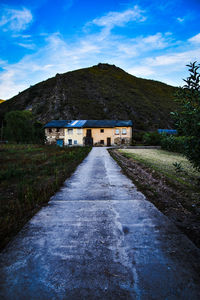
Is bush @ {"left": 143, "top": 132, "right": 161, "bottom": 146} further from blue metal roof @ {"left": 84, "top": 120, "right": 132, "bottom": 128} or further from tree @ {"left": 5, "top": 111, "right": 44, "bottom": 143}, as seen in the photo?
tree @ {"left": 5, "top": 111, "right": 44, "bottom": 143}

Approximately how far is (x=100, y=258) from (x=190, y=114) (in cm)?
344

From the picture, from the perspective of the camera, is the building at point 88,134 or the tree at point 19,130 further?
the tree at point 19,130

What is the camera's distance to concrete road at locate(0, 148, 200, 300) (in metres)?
1.63

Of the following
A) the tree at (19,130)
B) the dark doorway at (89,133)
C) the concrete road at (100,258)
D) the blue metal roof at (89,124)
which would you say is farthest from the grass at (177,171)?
the tree at (19,130)

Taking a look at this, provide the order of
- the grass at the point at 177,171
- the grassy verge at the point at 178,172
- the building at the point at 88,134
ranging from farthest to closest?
the building at the point at 88,134
the grass at the point at 177,171
the grassy verge at the point at 178,172

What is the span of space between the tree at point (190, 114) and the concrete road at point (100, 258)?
6.16 feet

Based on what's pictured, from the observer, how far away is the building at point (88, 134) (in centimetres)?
4028

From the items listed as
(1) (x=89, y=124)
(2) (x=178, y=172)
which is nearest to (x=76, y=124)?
(1) (x=89, y=124)

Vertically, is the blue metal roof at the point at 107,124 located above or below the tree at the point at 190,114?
above

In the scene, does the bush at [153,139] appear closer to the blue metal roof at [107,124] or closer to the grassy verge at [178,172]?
the blue metal roof at [107,124]

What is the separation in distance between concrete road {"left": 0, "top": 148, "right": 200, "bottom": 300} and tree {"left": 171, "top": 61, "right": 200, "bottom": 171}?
188cm

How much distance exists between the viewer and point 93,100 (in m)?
77.8

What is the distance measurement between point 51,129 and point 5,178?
119ft

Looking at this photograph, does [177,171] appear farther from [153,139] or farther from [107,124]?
[107,124]
